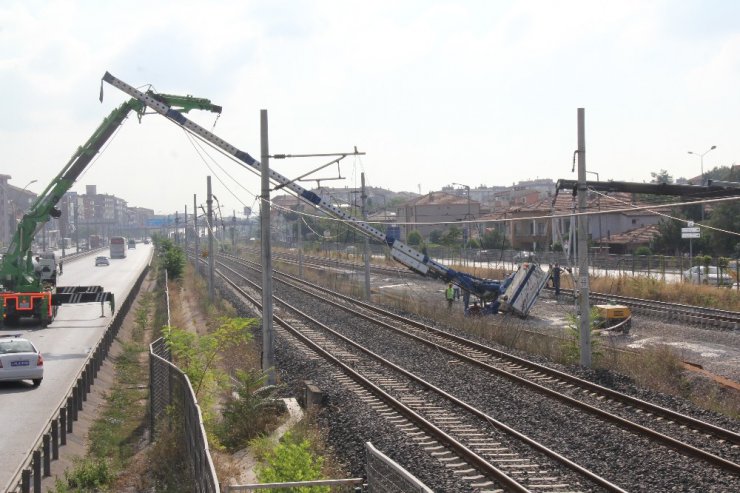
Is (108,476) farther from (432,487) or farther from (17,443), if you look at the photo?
(432,487)

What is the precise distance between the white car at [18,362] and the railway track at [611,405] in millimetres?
10721

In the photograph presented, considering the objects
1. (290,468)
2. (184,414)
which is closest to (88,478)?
(184,414)

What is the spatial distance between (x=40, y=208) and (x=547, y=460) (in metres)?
24.7

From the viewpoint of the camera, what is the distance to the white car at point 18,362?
20.8 meters

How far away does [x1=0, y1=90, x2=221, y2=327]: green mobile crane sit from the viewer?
29531 millimetres

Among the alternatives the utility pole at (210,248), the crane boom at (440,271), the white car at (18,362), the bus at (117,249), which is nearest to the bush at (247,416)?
the white car at (18,362)

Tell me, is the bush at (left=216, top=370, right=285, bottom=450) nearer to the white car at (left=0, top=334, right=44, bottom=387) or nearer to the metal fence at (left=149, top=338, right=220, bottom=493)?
the metal fence at (left=149, top=338, right=220, bottom=493)

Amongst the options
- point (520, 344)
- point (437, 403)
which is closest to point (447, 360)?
point (520, 344)

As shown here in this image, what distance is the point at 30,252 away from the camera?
34000mm

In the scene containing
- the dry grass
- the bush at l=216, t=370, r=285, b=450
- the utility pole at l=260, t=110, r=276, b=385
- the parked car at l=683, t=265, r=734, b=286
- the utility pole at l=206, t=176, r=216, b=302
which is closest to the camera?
the bush at l=216, t=370, r=285, b=450

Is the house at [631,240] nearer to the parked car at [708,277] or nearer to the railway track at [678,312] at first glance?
the parked car at [708,277]

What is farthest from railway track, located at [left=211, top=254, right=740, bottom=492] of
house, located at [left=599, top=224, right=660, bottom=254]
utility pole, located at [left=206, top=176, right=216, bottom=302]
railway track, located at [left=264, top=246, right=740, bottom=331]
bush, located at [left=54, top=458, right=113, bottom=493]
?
house, located at [left=599, top=224, right=660, bottom=254]

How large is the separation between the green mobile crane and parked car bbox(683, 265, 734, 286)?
2635cm

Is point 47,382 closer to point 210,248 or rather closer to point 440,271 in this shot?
point 440,271
